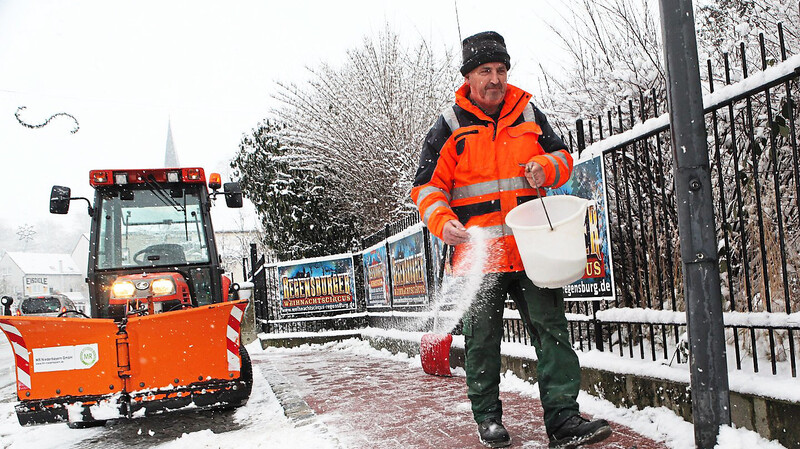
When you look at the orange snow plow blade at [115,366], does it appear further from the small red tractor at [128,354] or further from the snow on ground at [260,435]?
the snow on ground at [260,435]

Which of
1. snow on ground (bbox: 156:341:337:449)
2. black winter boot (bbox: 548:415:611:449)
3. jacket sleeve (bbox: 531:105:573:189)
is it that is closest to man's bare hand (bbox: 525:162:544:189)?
jacket sleeve (bbox: 531:105:573:189)

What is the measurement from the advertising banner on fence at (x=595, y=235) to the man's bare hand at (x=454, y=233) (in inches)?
58.0

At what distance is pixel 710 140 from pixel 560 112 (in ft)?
6.80

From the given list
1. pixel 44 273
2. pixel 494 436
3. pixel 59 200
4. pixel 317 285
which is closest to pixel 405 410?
pixel 494 436

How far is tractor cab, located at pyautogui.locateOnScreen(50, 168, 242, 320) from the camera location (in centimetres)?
585

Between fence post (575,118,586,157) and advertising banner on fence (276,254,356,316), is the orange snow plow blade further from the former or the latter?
advertising banner on fence (276,254,356,316)

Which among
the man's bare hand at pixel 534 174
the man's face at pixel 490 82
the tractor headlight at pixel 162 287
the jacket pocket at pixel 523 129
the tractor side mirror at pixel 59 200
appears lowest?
the tractor headlight at pixel 162 287

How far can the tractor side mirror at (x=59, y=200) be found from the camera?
558 centimetres

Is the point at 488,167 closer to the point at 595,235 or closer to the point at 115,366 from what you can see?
the point at 595,235

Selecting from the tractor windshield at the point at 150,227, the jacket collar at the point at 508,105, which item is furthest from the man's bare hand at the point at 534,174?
the tractor windshield at the point at 150,227

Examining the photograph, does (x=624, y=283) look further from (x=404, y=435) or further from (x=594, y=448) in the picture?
(x=404, y=435)

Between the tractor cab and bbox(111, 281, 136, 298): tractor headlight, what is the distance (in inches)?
6.7

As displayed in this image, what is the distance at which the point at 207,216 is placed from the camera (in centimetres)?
649

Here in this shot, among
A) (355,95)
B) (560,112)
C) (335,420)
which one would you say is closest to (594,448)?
(335,420)
